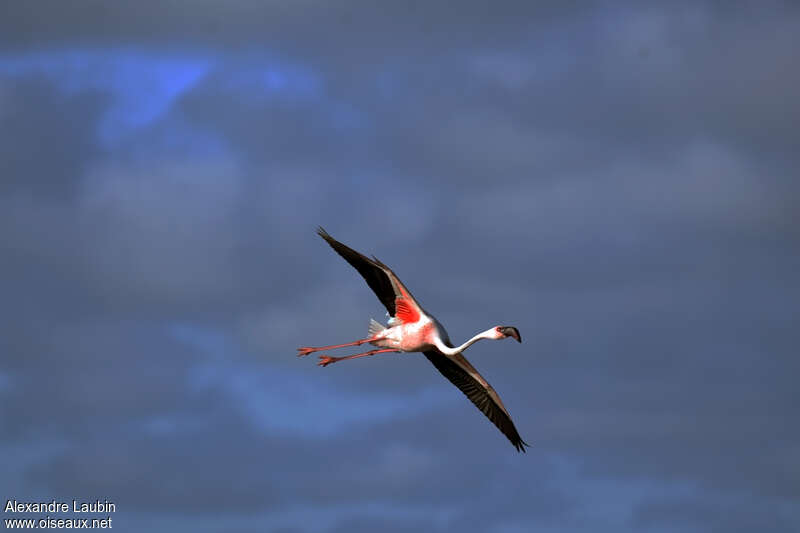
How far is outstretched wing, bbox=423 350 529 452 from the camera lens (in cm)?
4038

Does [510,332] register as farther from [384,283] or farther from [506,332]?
[384,283]

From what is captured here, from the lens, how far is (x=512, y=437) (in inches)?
1590

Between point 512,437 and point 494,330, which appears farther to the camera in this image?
point 512,437

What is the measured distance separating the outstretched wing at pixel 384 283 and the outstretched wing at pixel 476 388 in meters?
2.02

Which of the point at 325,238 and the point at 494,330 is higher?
the point at 325,238

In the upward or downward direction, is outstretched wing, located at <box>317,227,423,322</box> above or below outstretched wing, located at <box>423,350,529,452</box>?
above

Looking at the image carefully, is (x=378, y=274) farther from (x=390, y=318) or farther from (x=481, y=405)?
(x=481, y=405)

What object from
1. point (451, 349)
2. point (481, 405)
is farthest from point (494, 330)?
point (481, 405)

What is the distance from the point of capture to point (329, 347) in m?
40.8

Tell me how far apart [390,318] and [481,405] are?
13.7 ft

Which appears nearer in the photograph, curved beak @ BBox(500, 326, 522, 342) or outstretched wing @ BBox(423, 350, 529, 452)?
curved beak @ BBox(500, 326, 522, 342)

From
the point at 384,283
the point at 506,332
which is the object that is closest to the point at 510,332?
the point at 506,332

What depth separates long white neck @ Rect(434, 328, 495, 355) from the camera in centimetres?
3747

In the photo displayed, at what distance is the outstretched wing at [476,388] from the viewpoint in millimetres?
40375
